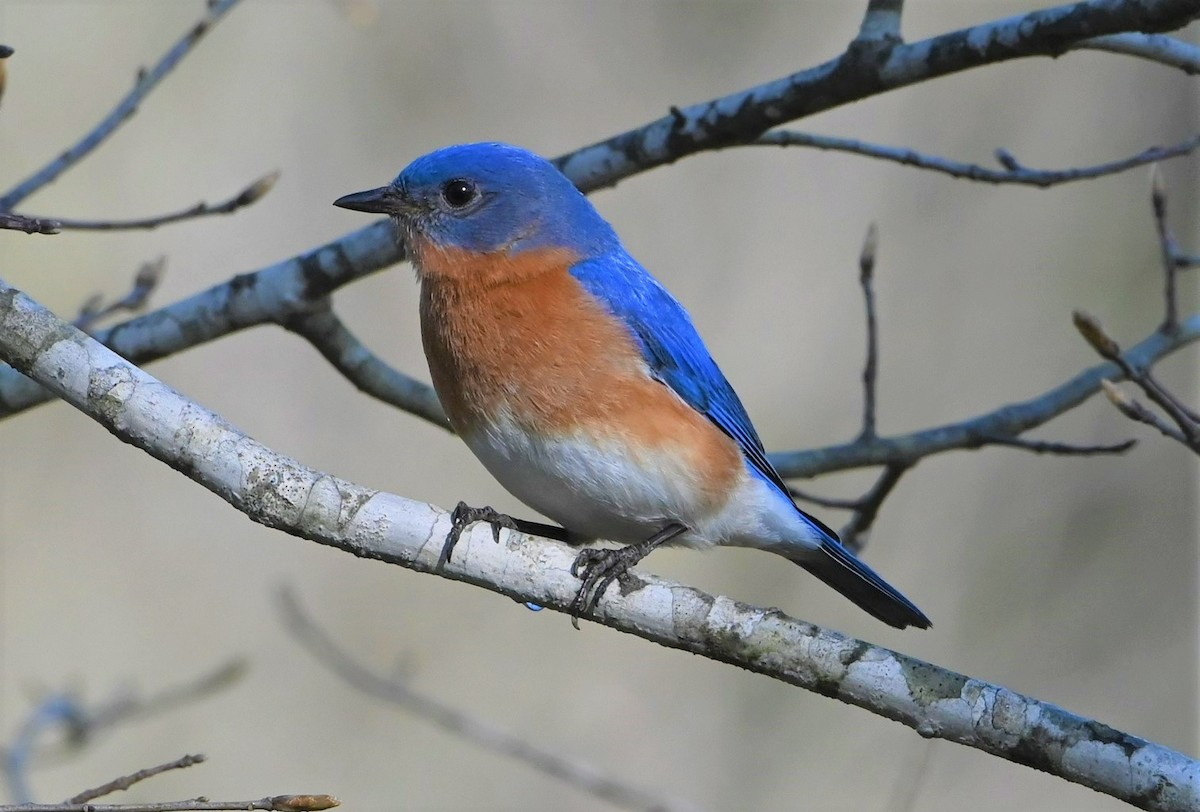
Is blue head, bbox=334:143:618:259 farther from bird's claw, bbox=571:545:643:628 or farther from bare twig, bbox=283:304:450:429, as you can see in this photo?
bird's claw, bbox=571:545:643:628

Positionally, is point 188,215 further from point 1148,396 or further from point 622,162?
point 1148,396

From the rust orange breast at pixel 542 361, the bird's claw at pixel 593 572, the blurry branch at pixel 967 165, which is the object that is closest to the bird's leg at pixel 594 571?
the bird's claw at pixel 593 572

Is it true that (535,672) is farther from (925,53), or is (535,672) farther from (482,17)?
(925,53)

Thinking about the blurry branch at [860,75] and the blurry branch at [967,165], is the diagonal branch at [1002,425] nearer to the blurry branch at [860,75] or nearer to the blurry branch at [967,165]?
the blurry branch at [967,165]

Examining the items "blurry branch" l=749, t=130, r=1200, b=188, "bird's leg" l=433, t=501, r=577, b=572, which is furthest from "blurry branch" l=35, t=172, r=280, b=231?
"blurry branch" l=749, t=130, r=1200, b=188

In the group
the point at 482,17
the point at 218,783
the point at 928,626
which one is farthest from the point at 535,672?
the point at 482,17

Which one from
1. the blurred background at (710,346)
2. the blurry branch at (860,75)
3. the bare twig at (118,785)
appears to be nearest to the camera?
the bare twig at (118,785)
